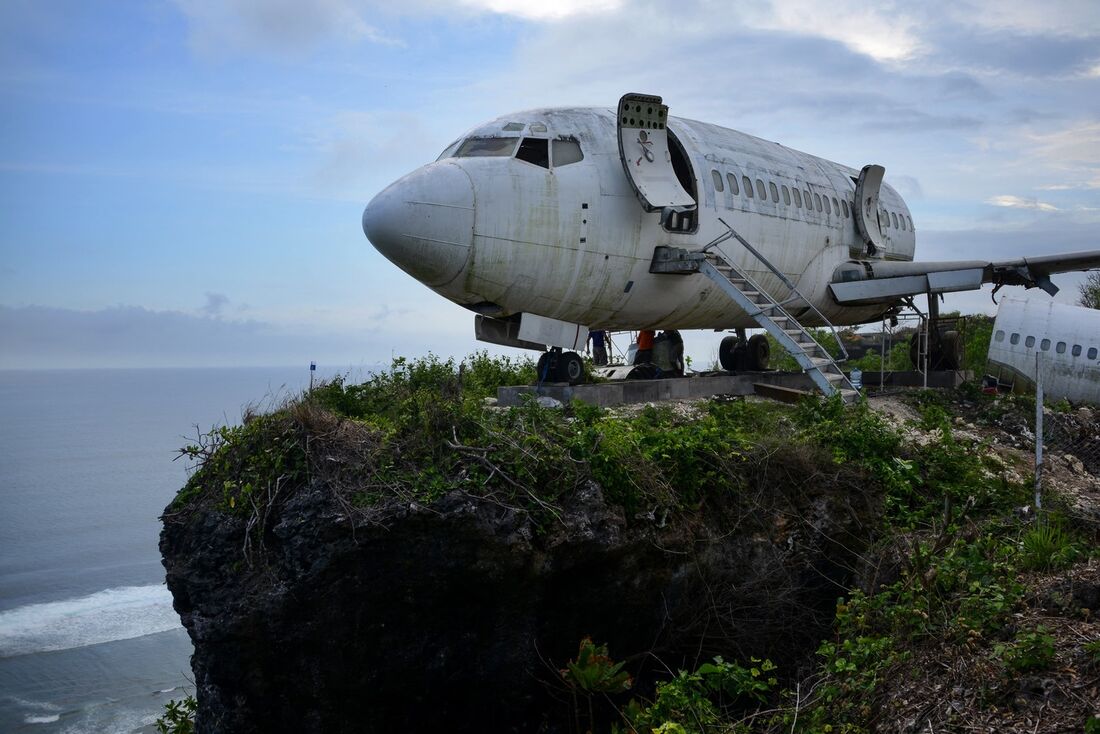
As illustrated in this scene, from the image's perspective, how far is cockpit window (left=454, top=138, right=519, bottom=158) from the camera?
43.3 feet

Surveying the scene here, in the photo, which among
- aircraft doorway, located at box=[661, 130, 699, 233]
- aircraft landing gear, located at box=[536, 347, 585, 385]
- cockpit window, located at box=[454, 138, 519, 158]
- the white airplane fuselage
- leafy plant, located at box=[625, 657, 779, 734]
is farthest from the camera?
aircraft doorway, located at box=[661, 130, 699, 233]

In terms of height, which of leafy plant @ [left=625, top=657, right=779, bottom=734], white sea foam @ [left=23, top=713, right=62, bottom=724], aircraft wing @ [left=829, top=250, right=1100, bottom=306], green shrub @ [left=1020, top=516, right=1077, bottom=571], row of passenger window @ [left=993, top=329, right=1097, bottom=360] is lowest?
white sea foam @ [left=23, top=713, right=62, bottom=724]

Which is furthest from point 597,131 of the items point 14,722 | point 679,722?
point 14,722

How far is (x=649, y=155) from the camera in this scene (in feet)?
46.6

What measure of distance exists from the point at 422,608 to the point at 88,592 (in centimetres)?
1850

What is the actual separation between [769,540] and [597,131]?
6314 mm

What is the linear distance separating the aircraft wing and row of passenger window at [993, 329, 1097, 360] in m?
1.57

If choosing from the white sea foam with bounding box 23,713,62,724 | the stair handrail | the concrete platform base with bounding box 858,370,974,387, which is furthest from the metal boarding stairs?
the white sea foam with bounding box 23,713,62,724

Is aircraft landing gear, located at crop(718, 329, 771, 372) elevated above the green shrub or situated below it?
above

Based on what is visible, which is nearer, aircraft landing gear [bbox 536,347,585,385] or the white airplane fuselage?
the white airplane fuselage

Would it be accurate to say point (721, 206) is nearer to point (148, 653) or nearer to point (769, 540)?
point (769, 540)

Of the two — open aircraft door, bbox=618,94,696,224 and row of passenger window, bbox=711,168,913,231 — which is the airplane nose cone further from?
row of passenger window, bbox=711,168,913,231

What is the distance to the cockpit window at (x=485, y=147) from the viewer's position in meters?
13.2

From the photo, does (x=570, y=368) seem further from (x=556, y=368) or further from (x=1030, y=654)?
(x=1030, y=654)
